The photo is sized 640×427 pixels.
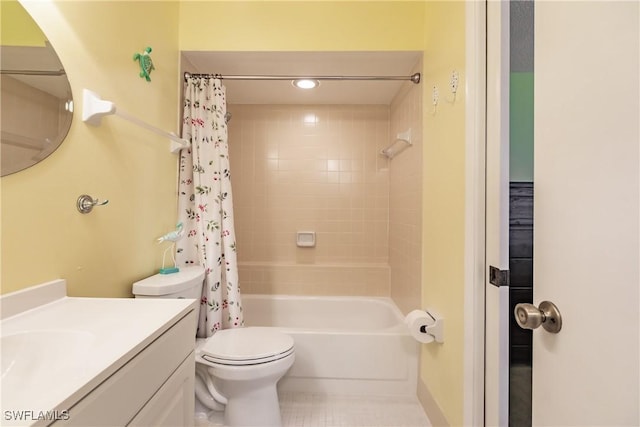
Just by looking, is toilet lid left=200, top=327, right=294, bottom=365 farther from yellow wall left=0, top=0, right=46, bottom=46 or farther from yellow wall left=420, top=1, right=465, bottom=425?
yellow wall left=0, top=0, right=46, bottom=46

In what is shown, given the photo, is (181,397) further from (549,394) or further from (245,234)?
(245,234)

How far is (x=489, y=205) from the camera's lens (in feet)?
3.24

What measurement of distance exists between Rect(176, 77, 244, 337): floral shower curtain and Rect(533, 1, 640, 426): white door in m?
1.53

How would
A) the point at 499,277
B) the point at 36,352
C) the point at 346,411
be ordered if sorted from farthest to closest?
1. the point at 346,411
2. the point at 499,277
3. the point at 36,352

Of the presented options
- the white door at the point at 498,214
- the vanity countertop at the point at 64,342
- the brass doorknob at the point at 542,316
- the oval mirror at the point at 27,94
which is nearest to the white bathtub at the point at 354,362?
the white door at the point at 498,214

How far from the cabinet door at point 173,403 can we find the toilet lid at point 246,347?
0.36 meters

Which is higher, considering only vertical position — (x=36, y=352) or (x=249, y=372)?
(x=36, y=352)

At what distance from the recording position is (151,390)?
0.70 metres

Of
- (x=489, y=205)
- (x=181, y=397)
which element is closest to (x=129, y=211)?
(x=181, y=397)

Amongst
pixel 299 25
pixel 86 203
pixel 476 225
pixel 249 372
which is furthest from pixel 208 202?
pixel 476 225

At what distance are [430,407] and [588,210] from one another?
4.44 ft

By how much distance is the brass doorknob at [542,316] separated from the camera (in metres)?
0.63

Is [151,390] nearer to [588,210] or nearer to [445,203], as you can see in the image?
[588,210]

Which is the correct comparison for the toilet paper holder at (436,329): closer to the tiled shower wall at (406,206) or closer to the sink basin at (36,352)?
the tiled shower wall at (406,206)
